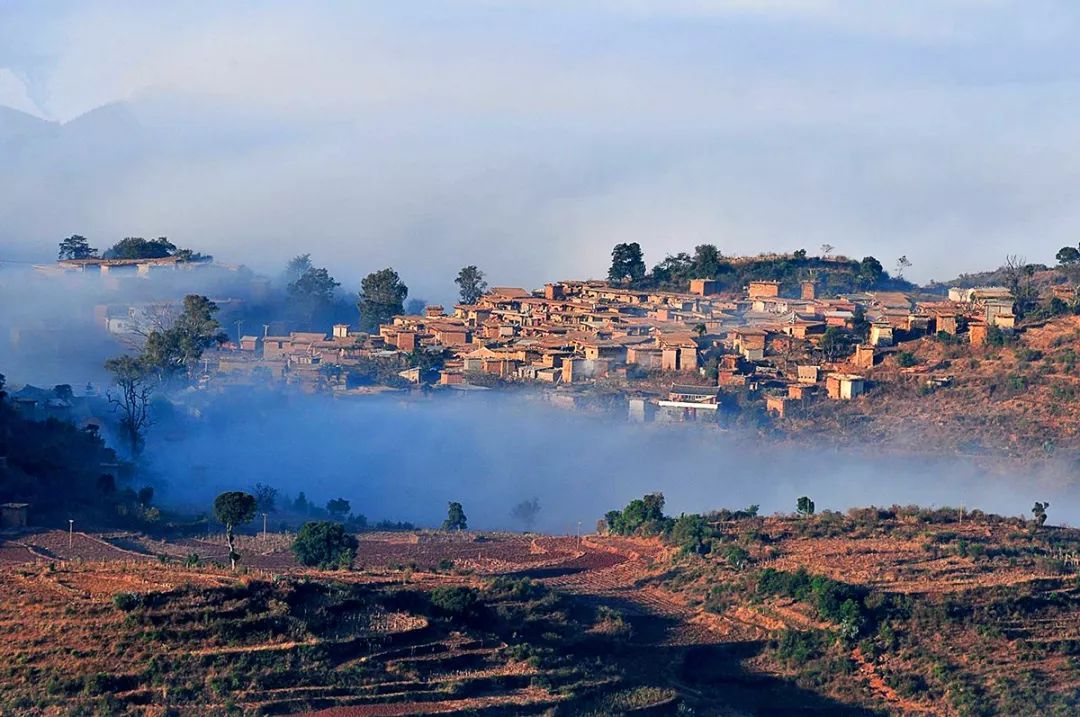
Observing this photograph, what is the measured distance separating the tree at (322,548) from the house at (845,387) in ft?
71.8

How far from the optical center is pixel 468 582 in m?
31.3

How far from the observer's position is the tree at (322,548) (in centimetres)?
3419

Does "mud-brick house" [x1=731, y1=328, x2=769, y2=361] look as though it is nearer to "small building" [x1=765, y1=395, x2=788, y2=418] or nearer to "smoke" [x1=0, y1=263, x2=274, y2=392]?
"small building" [x1=765, y1=395, x2=788, y2=418]

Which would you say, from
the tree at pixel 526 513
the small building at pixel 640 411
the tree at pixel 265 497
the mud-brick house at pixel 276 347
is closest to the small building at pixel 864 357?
the small building at pixel 640 411

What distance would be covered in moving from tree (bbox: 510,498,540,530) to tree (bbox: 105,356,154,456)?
8807 millimetres

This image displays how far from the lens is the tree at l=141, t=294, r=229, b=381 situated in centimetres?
5359

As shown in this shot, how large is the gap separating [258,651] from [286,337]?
3710 cm

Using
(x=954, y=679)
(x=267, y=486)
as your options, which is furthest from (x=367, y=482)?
(x=954, y=679)

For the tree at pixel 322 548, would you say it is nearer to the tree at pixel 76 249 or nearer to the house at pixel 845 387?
the house at pixel 845 387

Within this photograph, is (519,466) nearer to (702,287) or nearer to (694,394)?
(694,394)

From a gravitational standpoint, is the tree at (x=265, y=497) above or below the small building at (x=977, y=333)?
below

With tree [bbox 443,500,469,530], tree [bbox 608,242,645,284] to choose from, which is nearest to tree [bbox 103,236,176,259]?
tree [bbox 608,242,645,284]

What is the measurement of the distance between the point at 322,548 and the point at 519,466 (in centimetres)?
1659

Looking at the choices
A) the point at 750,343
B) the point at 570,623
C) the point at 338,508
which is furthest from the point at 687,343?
the point at 570,623
